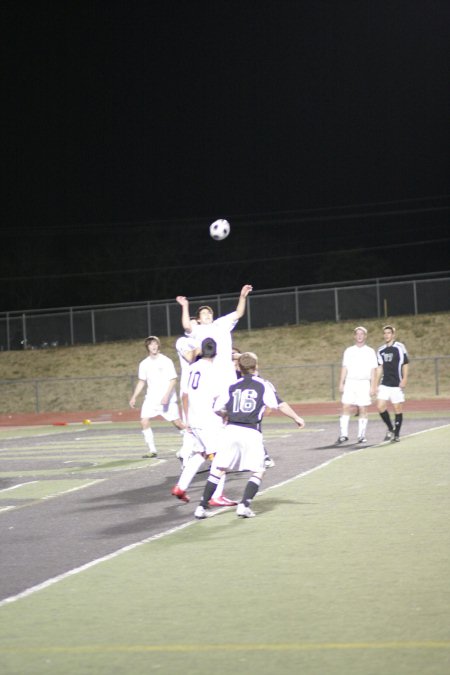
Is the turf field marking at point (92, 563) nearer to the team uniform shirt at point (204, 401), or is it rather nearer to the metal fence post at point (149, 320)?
the team uniform shirt at point (204, 401)

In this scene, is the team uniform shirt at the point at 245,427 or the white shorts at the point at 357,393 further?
the white shorts at the point at 357,393

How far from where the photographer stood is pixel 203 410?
39.7 ft

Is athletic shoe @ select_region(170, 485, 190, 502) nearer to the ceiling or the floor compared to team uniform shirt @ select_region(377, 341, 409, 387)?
nearer to the floor

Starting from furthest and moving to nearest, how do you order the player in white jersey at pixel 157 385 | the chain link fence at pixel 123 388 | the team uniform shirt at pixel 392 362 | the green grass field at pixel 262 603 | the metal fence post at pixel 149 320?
the metal fence post at pixel 149 320
the chain link fence at pixel 123 388
the team uniform shirt at pixel 392 362
the player in white jersey at pixel 157 385
the green grass field at pixel 262 603

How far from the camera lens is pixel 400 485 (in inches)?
508

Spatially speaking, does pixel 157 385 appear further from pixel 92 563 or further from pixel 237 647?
pixel 237 647

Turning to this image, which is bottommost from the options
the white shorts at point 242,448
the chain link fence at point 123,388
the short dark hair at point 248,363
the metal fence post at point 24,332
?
the chain link fence at point 123,388

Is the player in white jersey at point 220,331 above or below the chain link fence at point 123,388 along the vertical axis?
above

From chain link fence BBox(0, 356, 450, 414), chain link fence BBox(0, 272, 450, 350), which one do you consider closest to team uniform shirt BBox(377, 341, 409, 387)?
chain link fence BBox(0, 356, 450, 414)

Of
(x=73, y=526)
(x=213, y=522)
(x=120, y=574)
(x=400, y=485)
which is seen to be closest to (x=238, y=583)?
(x=120, y=574)

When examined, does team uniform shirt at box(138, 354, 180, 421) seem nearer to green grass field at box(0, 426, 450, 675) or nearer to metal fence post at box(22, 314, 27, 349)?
green grass field at box(0, 426, 450, 675)

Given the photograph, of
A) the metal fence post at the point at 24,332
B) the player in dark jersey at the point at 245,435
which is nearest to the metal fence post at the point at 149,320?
the metal fence post at the point at 24,332

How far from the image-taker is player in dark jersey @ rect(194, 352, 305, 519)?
10859mm

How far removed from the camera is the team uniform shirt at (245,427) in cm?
1085
